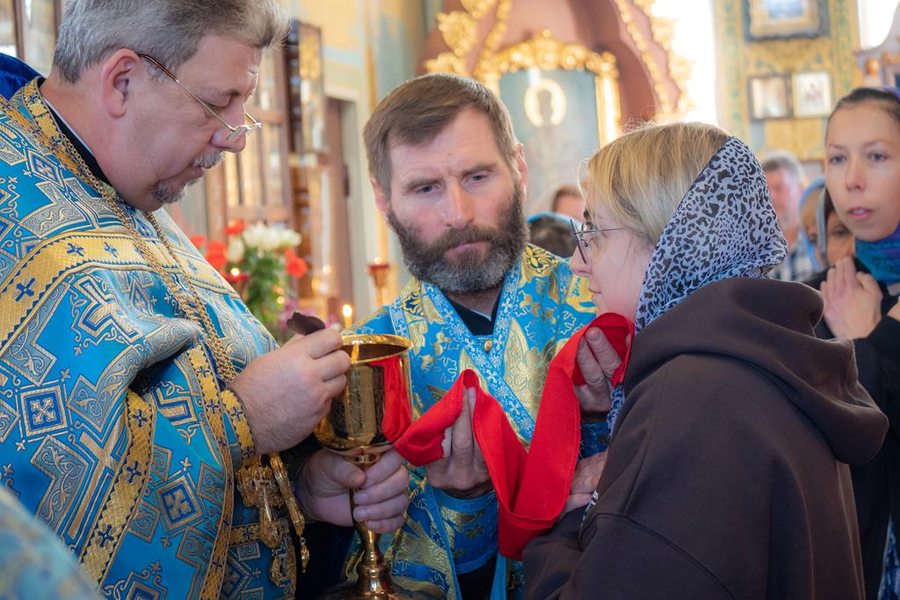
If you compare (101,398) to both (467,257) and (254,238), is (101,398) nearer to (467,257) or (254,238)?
(467,257)

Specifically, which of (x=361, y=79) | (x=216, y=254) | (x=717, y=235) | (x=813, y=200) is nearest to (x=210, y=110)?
(x=717, y=235)

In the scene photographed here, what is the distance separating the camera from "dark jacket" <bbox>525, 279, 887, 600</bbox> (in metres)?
1.44

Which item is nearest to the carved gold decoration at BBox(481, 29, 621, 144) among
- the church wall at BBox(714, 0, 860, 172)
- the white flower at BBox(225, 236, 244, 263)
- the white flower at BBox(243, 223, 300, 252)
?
the church wall at BBox(714, 0, 860, 172)

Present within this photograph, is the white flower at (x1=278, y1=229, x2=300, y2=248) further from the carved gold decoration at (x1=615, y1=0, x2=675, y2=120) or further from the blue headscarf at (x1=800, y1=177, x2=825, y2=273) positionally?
the carved gold decoration at (x1=615, y1=0, x2=675, y2=120)

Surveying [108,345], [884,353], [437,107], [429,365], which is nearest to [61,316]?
[108,345]

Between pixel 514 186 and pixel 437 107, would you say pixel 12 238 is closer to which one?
pixel 437 107

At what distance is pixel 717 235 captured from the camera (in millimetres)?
1615

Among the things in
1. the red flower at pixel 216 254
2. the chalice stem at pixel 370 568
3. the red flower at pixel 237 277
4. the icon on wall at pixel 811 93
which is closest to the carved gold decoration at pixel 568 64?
the icon on wall at pixel 811 93

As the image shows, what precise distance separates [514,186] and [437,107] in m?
0.29

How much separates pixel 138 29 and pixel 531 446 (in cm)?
115

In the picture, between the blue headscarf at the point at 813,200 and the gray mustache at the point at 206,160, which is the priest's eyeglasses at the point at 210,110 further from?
the blue headscarf at the point at 813,200

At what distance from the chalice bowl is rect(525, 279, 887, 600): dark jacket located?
1.31 feet

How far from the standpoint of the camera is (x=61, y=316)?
1643 mm

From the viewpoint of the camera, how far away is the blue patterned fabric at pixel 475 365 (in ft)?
7.11
